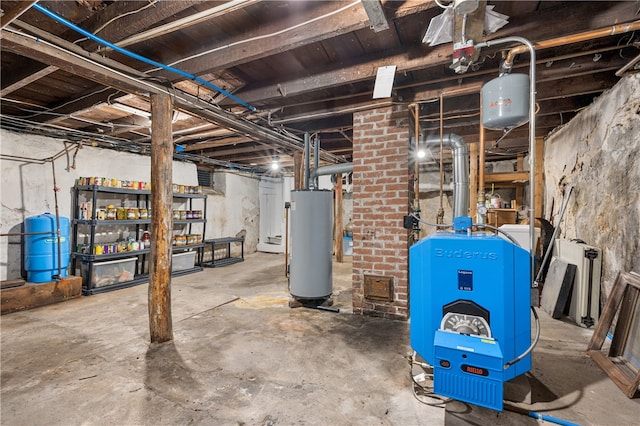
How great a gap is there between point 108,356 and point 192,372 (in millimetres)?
779

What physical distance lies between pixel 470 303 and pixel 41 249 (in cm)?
476

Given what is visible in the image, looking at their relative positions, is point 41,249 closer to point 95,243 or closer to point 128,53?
point 95,243

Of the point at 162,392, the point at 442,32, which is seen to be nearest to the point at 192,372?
the point at 162,392

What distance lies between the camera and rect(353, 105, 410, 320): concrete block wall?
110 inches

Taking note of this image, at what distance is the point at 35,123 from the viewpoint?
3.46 meters

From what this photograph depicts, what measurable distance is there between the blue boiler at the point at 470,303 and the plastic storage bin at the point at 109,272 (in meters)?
4.46

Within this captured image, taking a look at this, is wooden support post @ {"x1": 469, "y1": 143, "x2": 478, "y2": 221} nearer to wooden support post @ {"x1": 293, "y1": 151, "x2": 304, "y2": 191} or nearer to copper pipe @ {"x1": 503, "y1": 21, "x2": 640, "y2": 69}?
wooden support post @ {"x1": 293, "y1": 151, "x2": 304, "y2": 191}

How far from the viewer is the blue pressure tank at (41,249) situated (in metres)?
3.55

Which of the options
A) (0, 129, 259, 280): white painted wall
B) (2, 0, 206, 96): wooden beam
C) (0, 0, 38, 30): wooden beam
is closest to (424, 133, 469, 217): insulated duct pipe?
(2, 0, 206, 96): wooden beam

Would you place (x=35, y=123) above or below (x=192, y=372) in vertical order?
above

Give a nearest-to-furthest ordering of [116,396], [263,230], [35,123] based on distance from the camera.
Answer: [116,396] → [35,123] → [263,230]

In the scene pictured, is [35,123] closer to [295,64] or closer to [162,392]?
[295,64]

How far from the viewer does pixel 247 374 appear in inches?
74.7

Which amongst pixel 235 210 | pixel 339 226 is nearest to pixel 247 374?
pixel 339 226
